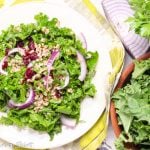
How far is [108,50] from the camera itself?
4.33 ft

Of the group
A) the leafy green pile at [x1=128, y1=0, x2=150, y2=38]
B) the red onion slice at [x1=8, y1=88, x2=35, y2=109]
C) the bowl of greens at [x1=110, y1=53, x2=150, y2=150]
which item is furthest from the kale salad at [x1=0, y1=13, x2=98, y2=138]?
the leafy green pile at [x1=128, y1=0, x2=150, y2=38]

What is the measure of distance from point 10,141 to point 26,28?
283 mm

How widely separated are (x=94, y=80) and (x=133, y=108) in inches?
8.3

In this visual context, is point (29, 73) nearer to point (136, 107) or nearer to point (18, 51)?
point (18, 51)

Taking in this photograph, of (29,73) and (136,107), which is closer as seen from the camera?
(136,107)

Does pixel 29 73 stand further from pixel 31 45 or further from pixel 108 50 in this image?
pixel 108 50

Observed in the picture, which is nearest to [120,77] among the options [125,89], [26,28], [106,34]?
[125,89]

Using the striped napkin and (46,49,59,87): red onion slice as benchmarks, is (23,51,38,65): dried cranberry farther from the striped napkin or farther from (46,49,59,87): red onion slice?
the striped napkin

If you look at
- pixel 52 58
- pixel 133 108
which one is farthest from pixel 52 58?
pixel 133 108

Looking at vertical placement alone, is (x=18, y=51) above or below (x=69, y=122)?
above

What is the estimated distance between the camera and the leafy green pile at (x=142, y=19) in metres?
1.06

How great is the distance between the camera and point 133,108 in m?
1.12

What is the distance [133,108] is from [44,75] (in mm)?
285

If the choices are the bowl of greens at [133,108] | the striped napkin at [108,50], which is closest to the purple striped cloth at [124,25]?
the striped napkin at [108,50]
